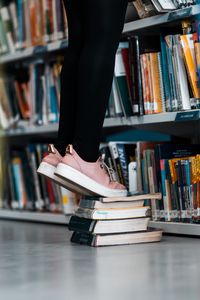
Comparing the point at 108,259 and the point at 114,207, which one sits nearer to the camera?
the point at 108,259

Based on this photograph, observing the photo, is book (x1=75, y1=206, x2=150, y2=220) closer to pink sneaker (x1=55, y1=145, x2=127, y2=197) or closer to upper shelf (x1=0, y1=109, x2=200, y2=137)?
pink sneaker (x1=55, y1=145, x2=127, y2=197)

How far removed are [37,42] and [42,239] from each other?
140 centimetres

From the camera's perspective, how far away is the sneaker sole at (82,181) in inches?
97.7

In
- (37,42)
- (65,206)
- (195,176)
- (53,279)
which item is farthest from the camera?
(37,42)

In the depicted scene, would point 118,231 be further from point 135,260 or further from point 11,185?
point 11,185

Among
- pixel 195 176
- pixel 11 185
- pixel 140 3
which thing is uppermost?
pixel 140 3

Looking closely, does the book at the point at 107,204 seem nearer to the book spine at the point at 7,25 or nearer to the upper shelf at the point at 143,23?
the upper shelf at the point at 143,23

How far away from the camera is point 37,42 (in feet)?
13.0

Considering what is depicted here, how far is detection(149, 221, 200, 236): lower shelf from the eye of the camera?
110 inches

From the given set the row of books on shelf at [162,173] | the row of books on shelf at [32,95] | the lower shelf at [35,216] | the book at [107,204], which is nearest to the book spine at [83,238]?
the book at [107,204]

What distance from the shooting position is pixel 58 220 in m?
3.65

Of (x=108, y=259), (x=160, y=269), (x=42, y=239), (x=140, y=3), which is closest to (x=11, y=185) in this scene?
(x=42, y=239)

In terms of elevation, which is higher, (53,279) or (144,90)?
(144,90)

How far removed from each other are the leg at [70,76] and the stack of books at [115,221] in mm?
244
